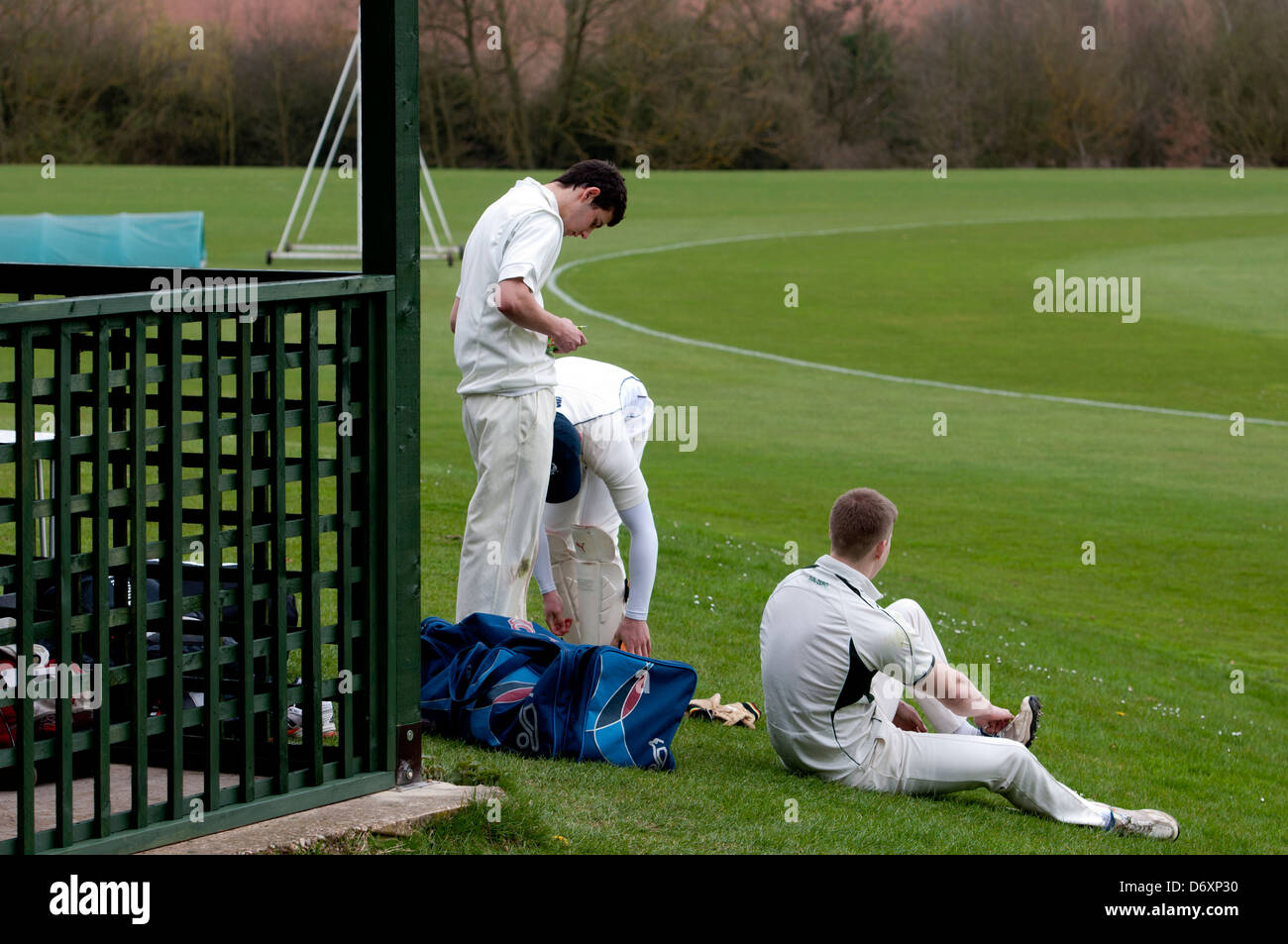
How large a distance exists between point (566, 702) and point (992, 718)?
1.70m

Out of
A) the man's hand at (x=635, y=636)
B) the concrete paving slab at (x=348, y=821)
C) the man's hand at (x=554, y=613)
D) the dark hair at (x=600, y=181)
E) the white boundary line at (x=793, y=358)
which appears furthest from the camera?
the white boundary line at (x=793, y=358)

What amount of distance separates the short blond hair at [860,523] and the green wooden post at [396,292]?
5.35 ft

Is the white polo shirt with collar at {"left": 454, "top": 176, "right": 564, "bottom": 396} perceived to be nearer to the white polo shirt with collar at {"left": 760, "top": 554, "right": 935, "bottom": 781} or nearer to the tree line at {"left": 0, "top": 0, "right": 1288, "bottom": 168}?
the white polo shirt with collar at {"left": 760, "top": 554, "right": 935, "bottom": 781}

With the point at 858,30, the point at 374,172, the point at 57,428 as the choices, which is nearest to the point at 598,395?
the point at 374,172

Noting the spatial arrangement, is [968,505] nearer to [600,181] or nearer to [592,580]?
[592,580]

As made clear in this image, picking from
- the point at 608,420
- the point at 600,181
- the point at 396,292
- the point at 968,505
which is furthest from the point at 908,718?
the point at 968,505

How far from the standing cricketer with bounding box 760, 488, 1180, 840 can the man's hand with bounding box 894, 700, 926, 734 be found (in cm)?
10

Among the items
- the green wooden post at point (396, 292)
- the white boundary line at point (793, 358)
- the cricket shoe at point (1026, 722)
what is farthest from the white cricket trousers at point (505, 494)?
the white boundary line at point (793, 358)

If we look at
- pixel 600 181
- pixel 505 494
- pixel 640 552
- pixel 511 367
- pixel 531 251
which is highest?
pixel 600 181

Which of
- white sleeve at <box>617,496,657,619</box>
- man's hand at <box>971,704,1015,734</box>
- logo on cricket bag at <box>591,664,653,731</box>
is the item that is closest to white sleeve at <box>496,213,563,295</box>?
white sleeve at <box>617,496,657,619</box>

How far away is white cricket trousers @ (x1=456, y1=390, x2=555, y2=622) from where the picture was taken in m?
6.57

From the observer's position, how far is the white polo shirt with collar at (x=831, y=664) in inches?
232

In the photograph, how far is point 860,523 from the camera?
19.5 feet

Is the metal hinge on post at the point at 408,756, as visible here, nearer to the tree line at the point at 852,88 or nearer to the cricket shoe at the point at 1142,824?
the cricket shoe at the point at 1142,824
